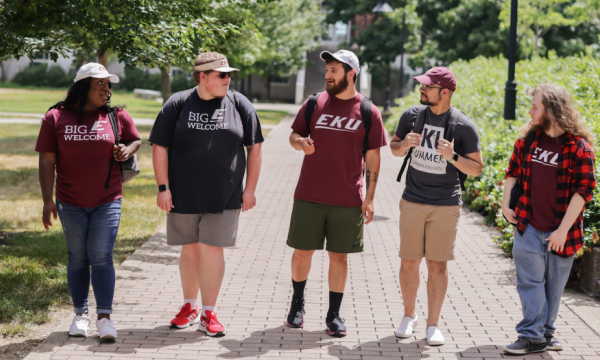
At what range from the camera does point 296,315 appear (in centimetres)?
530

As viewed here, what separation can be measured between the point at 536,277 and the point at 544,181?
2.07ft

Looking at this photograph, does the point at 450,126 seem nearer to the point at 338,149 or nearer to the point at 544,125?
the point at 544,125

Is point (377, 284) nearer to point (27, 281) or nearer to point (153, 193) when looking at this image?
point (27, 281)

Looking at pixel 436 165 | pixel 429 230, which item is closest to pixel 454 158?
pixel 436 165

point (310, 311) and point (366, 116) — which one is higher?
point (366, 116)

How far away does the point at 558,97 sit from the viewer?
4.64 metres

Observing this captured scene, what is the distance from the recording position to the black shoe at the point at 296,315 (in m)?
5.28

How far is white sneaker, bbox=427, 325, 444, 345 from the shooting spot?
4961mm

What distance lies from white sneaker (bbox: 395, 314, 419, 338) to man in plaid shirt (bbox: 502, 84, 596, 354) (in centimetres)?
67

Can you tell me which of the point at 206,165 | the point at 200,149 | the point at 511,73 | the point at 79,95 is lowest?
the point at 206,165

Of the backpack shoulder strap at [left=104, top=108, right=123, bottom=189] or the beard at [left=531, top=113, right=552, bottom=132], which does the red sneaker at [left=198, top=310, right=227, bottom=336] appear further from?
the beard at [left=531, top=113, right=552, bottom=132]

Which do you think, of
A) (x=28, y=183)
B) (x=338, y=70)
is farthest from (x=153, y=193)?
(x=338, y=70)

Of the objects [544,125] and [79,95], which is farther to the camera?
[79,95]

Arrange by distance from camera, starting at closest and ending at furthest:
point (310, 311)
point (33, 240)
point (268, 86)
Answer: point (310, 311), point (33, 240), point (268, 86)
